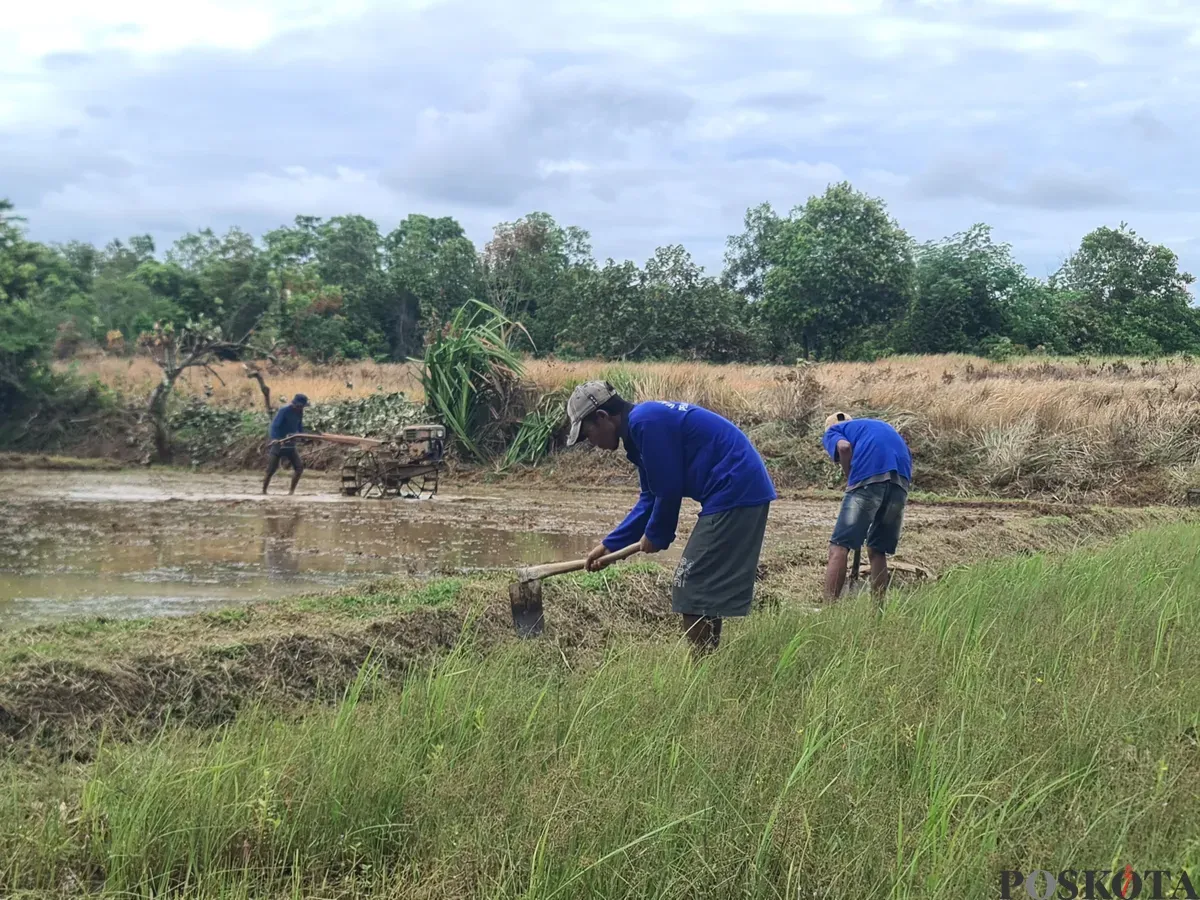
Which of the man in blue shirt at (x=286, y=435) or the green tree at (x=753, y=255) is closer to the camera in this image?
the man in blue shirt at (x=286, y=435)

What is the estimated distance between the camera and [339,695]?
514 centimetres

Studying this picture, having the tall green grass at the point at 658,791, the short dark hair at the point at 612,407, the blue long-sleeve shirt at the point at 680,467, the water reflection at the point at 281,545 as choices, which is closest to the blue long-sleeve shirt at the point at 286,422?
the water reflection at the point at 281,545

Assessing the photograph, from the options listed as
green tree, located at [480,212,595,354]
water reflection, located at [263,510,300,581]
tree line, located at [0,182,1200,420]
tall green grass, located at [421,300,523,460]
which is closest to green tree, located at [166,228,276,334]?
tree line, located at [0,182,1200,420]

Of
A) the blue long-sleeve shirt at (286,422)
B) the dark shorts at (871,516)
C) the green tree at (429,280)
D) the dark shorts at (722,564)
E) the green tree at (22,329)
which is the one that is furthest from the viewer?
the green tree at (429,280)

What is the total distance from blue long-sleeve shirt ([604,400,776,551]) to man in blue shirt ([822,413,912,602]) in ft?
6.16

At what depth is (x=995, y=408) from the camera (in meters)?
16.8

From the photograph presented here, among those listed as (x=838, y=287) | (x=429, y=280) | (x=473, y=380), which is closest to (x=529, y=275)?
(x=429, y=280)

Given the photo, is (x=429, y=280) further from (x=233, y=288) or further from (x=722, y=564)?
(x=722, y=564)

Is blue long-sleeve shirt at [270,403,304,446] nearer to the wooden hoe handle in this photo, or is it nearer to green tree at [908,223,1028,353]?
the wooden hoe handle

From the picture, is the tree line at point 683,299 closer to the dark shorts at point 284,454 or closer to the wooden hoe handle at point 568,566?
the dark shorts at point 284,454

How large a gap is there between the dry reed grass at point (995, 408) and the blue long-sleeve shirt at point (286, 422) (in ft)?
19.4

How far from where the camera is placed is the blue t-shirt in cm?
702

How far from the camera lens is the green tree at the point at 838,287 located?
1332 inches

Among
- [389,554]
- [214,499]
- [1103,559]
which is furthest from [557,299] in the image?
[1103,559]
